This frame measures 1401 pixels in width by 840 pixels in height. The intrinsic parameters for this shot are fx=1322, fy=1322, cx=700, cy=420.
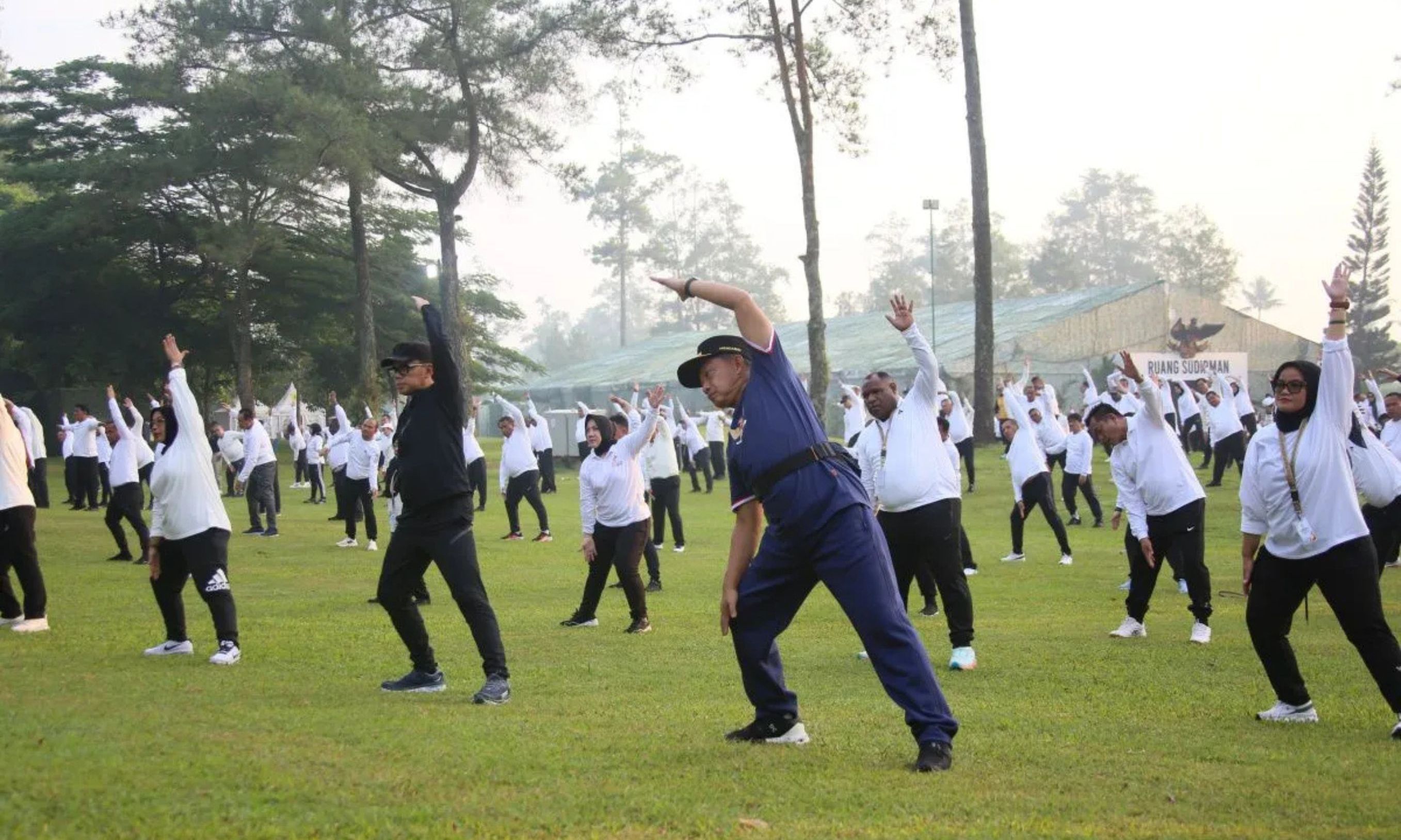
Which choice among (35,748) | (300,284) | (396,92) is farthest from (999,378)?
(35,748)

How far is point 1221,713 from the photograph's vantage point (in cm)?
740

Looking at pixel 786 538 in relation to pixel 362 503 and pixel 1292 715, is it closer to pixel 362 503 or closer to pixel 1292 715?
pixel 1292 715

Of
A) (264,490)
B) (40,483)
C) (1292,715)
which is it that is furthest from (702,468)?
(1292,715)

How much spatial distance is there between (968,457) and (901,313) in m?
22.1

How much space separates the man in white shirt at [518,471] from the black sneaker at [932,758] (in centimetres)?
1546

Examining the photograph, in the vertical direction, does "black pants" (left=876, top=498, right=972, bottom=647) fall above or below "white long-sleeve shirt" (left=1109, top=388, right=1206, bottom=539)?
below

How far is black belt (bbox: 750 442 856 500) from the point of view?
589cm

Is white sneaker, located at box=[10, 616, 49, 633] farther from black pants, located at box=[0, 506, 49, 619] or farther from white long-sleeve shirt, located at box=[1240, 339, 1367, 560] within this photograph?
white long-sleeve shirt, located at box=[1240, 339, 1367, 560]

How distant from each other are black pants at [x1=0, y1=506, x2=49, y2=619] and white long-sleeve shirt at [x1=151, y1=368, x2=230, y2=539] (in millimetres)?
1722

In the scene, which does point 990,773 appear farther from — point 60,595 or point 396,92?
point 396,92

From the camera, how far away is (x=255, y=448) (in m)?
21.0

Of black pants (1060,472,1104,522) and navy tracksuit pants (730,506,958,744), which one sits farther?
black pants (1060,472,1104,522)

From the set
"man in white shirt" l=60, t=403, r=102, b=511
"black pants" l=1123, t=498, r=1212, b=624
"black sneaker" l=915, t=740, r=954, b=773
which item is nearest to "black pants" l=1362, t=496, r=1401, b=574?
"black pants" l=1123, t=498, r=1212, b=624

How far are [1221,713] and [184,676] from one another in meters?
6.29
